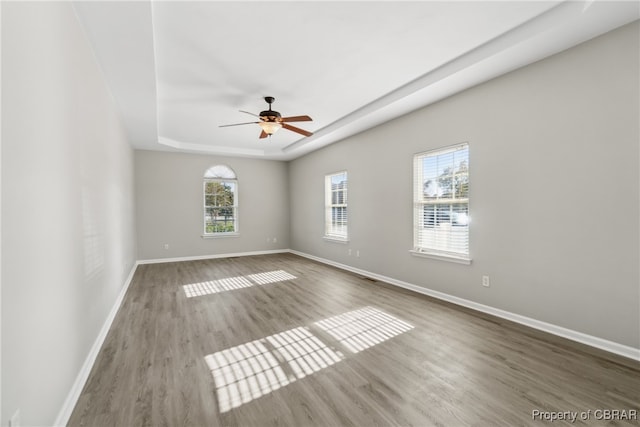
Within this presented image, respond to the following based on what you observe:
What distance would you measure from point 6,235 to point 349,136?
520cm

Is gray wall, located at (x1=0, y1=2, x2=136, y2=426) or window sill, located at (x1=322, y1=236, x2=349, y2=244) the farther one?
window sill, located at (x1=322, y1=236, x2=349, y2=244)

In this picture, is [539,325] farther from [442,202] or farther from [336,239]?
[336,239]

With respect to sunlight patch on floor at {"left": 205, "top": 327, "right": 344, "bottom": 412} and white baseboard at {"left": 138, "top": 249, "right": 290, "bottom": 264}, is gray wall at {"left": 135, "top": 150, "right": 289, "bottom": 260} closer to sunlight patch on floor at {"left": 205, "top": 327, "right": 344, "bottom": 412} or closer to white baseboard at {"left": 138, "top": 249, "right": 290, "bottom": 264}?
white baseboard at {"left": 138, "top": 249, "right": 290, "bottom": 264}

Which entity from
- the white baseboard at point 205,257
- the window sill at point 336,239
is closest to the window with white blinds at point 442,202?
the window sill at point 336,239

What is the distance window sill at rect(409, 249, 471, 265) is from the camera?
11.8 ft

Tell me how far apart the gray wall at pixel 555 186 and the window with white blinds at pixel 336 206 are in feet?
7.00

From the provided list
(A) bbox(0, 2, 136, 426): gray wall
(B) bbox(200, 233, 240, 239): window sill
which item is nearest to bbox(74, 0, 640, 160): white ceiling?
(A) bbox(0, 2, 136, 426): gray wall

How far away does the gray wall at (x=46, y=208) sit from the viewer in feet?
3.82

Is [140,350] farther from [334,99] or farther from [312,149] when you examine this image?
[312,149]

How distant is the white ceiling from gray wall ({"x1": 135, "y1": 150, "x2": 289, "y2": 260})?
280 cm

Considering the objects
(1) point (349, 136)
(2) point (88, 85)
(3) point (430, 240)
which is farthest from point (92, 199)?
(1) point (349, 136)

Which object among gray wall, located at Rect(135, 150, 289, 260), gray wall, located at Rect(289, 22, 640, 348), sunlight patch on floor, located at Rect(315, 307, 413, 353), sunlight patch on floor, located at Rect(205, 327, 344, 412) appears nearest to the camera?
sunlight patch on floor, located at Rect(205, 327, 344, 412)

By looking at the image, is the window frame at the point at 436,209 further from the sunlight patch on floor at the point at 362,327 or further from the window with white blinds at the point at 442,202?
the sunlight patch on floor at the point at 362,327

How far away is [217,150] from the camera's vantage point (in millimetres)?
6961
